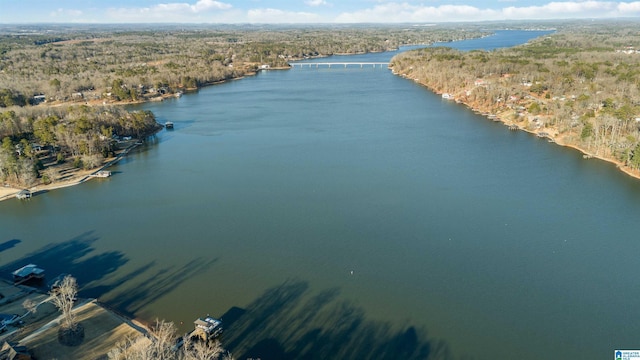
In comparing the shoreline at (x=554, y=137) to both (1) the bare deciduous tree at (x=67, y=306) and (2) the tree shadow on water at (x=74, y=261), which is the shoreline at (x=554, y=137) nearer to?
(2) the tree shadow on water at (x=74, y=261)

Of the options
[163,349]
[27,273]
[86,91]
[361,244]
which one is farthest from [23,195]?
[86,91]

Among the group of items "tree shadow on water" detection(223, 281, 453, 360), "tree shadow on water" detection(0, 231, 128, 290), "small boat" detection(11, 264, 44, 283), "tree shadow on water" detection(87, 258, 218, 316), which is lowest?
"tree shadow on water" detection(223, 281, 453, 360)

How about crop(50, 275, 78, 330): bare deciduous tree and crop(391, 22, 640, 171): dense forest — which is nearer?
crop(50, 275, 78, 330): bare deciduous tree

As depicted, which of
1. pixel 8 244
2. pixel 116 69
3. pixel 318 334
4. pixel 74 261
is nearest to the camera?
pixel 318 334

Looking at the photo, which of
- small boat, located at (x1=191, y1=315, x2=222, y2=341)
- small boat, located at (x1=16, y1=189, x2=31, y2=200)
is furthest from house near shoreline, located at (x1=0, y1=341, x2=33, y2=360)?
small boat, located at (x1=16, y1=189, x2=31, y2=200)

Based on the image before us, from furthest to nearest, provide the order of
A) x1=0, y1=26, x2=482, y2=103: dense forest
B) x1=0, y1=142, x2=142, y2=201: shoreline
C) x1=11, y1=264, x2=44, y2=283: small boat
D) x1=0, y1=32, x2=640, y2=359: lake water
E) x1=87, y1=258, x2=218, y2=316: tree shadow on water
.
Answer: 1. x1=0, y1=26, x2=482, y2=103: dense forest
2. x1=0, y1=142, x2=142, y2=201: shoreline
3. x1=11, y1=264, x2=44, y2=283: small boat
4. x1=87, y1=258, x2=218, y2=316: tree shadow on water
5. x1=0, y1=32, x2=640, y2=359: lake water

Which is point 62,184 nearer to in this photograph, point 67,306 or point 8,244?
point 8,244

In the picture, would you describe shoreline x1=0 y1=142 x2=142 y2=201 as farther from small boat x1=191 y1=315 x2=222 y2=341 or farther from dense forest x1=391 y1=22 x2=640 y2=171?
dense forest x1=391 y1=22 x2=640 y2=171
